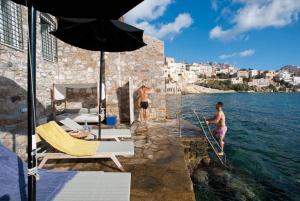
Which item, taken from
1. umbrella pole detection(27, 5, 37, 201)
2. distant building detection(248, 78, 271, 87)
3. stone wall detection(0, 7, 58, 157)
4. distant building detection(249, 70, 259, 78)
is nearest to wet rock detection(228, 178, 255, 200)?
stone wall detection(0, 7, 58, 157)

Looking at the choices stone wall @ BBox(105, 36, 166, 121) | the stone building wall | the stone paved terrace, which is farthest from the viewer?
stone wall @ BBox(105, 36, 166, 121)

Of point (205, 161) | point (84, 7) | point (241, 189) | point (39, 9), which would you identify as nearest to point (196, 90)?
point (205, 161)

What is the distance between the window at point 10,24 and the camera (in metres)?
6.90

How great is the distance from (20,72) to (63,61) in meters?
3.76

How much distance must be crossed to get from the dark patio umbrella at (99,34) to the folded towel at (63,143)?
2.00m

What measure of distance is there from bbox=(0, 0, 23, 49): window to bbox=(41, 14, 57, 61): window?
2095 millimetres

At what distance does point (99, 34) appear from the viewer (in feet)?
18.6

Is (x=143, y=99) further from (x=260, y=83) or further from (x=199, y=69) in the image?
(x=199, y=69)

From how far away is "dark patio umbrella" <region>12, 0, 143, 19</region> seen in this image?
2.55 m

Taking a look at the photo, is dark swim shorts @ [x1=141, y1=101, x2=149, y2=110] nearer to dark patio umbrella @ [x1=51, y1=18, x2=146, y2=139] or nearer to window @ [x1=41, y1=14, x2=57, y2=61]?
window @ [x1=41, y1=14, x2=57, y2=61]

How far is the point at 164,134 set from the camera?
8547 mm

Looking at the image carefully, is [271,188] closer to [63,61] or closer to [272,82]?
[63,61]

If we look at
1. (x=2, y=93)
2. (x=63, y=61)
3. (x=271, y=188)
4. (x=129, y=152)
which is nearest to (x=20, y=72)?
(x=2, y=93)

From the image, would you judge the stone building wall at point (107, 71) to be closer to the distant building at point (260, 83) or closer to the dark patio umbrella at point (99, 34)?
the dark patio umbrella at point (99, 34)
